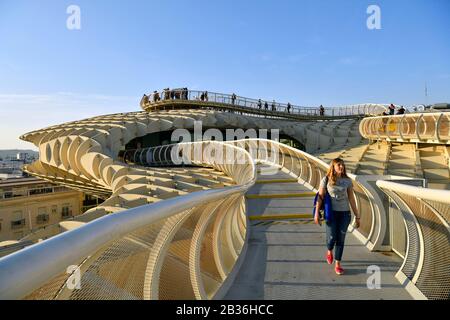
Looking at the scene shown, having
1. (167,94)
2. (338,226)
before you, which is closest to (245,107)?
(167,94)

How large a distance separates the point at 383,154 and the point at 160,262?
17.8 meters

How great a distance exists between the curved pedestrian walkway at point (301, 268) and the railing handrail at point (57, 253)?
2.08 metres

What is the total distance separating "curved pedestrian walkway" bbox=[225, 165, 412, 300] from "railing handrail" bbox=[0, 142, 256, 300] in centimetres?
208

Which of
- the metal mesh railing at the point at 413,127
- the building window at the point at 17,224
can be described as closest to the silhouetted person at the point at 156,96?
the building window at the point at 17,224

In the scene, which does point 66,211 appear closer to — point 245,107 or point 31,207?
point 31,207

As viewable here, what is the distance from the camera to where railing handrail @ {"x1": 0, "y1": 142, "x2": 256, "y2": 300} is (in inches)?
41.1

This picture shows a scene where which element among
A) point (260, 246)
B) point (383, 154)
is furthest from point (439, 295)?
point (383, 154)

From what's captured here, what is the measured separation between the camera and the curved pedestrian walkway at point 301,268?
11.2ft

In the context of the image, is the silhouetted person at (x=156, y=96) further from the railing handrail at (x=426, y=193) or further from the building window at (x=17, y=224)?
the railing handrail at (x=426, y=193)

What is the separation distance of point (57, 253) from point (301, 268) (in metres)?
3.38

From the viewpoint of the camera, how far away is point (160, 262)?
7.41 feet

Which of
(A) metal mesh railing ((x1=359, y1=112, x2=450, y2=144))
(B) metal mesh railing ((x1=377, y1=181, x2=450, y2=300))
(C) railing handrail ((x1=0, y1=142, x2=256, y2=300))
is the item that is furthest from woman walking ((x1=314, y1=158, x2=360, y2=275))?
(A) metal mesh railing ((x1=359, y1=112, x2=450, y2=144))

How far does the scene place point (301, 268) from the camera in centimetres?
406
